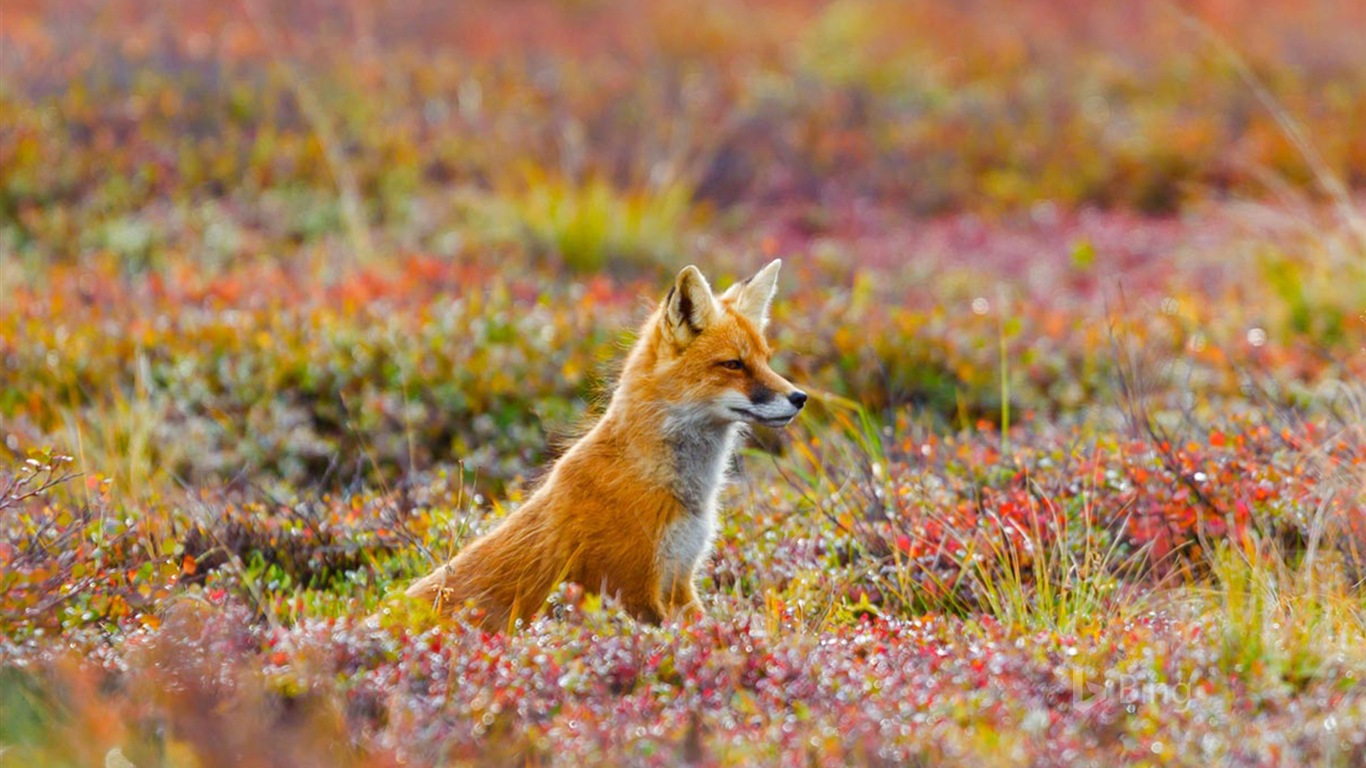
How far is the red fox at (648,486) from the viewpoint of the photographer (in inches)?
210

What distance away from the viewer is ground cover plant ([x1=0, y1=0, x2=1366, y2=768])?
4484 millimetres

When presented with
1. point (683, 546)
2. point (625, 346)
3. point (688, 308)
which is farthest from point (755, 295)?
point (683, 546)

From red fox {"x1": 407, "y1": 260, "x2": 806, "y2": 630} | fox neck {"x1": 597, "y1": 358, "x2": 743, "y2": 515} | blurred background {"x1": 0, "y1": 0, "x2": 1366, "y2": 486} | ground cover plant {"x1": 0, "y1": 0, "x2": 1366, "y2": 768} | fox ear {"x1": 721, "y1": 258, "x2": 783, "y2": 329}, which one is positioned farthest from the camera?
blurred background {"x1": 0, "y1": 0, "x2": 1366, "y2": 486}

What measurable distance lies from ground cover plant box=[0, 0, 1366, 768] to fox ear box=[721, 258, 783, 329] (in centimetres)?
66

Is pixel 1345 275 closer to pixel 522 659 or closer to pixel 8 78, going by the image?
pixel 522 659

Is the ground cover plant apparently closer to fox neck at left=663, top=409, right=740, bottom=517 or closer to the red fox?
the red fox

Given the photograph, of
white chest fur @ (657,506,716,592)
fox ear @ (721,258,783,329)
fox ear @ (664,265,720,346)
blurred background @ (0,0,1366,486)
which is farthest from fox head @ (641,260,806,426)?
blurred background @ (0,0,1366,486)

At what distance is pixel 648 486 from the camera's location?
5.49 meters

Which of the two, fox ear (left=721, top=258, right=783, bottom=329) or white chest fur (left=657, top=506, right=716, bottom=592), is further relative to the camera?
fox ear (left=721, top=258, right=783, bottom=329)

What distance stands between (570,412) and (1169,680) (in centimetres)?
490

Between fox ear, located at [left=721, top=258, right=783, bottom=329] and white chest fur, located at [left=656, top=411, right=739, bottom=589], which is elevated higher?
fox ear, located at [left=721, top=258, right=783, bottom=329]

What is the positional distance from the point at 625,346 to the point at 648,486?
1080mm

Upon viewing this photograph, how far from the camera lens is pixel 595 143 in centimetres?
1823

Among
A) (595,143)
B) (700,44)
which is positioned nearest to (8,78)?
(595,143)
